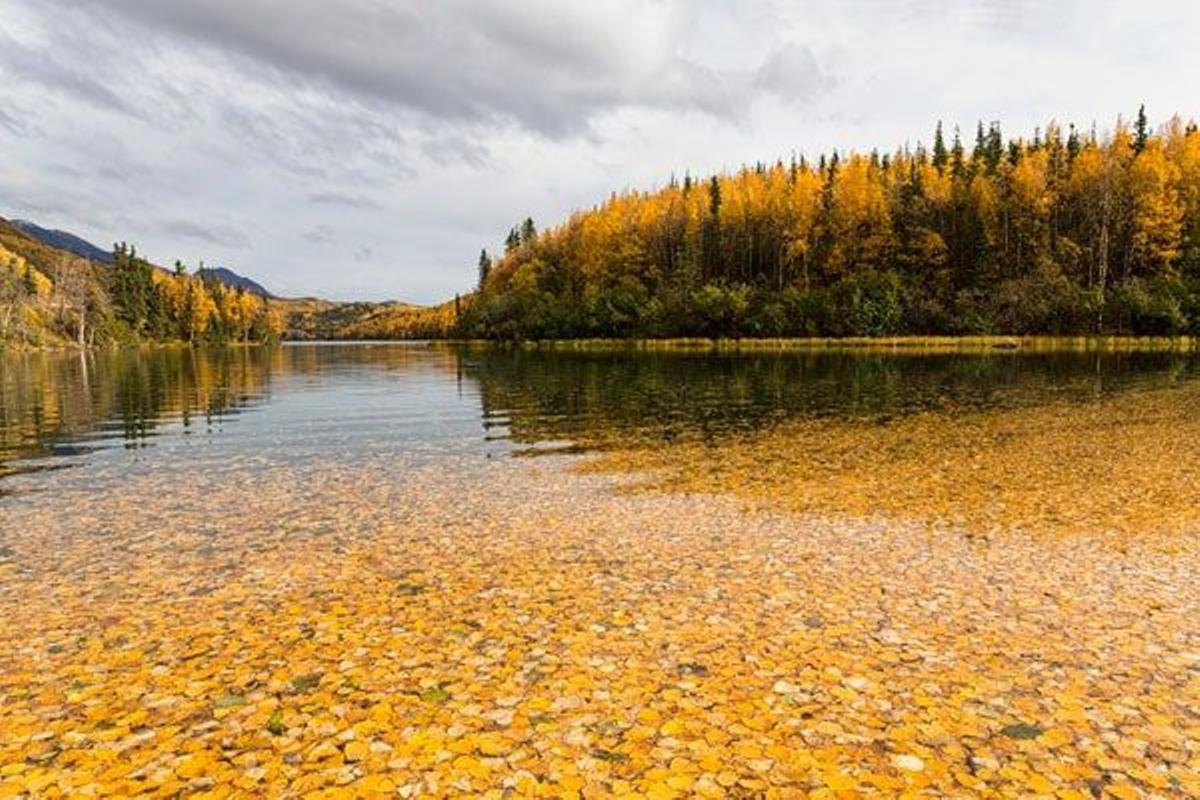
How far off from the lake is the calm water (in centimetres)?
131

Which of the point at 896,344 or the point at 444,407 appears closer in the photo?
the point at 444,407

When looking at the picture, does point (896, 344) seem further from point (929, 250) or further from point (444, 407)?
point (444, 407)

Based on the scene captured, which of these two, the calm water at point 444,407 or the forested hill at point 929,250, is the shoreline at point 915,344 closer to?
the forested hill at point 929,250

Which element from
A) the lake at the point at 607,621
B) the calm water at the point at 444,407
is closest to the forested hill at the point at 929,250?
the calm water at the point at 444,407

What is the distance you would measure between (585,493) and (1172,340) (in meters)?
115

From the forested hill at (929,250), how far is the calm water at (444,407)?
4378cm

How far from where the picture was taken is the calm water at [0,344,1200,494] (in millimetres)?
28609

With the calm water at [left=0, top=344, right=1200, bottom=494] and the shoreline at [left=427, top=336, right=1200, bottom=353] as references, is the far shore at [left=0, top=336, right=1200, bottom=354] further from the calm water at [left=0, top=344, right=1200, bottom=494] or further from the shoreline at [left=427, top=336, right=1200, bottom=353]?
the calm water at [left=0, top=344, right=1200, bottom=494]

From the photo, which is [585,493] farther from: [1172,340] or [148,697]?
[1172,340]

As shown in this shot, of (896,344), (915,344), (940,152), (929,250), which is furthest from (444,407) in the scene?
(940,152)

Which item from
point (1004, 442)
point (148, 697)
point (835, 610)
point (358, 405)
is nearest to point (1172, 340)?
point (1004, 442)

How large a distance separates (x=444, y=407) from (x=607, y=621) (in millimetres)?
35358

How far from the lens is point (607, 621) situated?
11.2m

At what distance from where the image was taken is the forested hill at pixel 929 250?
11956 cm
